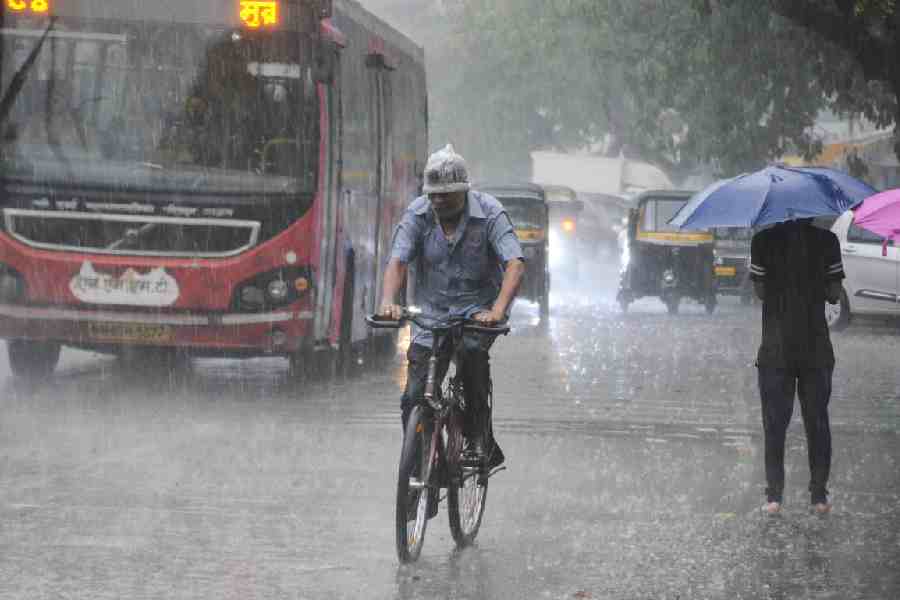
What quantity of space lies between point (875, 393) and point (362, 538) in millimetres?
9501

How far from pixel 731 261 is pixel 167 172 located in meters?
20.8

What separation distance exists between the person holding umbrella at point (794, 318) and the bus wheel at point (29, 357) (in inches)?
328

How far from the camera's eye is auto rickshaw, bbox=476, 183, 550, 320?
30.6 m

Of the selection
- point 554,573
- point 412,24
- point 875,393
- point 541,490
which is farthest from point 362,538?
point 412,24

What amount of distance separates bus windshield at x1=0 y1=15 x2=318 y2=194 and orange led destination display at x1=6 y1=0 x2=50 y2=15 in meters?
0.10

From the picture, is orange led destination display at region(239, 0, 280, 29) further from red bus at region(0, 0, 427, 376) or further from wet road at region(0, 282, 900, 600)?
wet road at region(0, 282, 900, 600)

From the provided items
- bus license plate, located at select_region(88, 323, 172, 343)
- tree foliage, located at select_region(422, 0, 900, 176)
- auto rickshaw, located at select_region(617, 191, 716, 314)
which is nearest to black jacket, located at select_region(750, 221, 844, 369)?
bus license plate, located at select_region(88, 323, 172, 343)

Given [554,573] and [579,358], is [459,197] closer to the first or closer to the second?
[554,573]

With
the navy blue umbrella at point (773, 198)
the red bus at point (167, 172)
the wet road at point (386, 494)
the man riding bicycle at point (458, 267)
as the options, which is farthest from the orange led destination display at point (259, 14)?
the man riding bicycle at point (458, 267)

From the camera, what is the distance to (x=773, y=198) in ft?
34.3

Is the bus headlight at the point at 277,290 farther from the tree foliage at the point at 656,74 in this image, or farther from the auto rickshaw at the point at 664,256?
the auto rickshaw at the point at 664,256

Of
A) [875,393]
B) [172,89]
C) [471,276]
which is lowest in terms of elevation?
[875,393]

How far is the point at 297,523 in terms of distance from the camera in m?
9.53

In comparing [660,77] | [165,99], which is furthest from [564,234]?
[165,99]
